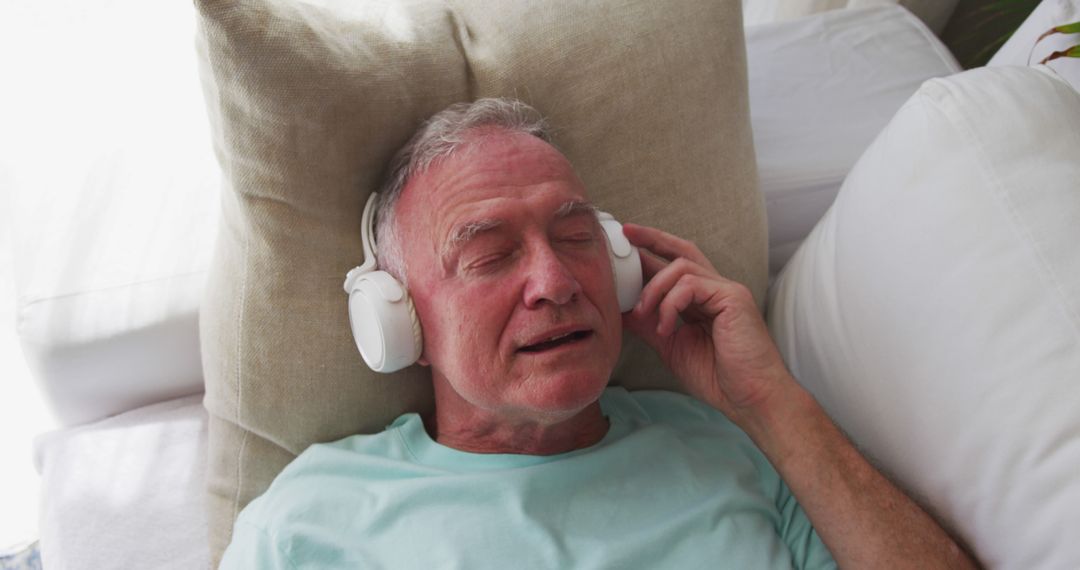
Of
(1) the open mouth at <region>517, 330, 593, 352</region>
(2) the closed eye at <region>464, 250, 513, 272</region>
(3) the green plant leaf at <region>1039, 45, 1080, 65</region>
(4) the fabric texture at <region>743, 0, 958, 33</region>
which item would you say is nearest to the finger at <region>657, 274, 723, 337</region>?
(1) the open mouth at <region>517, 330, 593, 352</region>

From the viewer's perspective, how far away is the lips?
119 centimetres

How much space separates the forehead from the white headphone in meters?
0.08

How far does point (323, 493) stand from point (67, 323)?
600 mm

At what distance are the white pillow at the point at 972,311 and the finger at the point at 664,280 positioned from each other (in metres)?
0.23

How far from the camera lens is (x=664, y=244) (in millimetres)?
1427

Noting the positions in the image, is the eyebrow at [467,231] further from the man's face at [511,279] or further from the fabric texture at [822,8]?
the fabric texture at [822,8]

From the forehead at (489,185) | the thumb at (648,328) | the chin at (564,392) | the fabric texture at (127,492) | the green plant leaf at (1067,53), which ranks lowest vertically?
the fabric texture at (127,492)

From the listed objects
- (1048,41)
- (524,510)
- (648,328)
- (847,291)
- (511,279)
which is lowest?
(524,510)

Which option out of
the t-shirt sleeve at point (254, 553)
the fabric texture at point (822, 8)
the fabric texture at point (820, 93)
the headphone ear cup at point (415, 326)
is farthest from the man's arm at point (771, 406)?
the fabric texture at point (822, 8)

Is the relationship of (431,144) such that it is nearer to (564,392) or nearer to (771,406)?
(564,392)

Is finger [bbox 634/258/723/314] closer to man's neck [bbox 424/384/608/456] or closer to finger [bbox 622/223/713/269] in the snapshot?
finger [bbox 622/223/713/269]

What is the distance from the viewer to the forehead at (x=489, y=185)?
123 cm

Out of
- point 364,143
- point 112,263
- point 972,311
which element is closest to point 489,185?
point 364,143

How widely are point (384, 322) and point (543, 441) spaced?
32 centimetres
